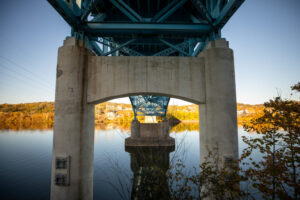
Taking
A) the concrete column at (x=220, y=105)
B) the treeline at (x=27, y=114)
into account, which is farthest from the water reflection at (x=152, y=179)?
the treeline at (x=27, y=114)

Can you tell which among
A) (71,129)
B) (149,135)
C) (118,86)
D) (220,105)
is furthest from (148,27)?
(149,135)

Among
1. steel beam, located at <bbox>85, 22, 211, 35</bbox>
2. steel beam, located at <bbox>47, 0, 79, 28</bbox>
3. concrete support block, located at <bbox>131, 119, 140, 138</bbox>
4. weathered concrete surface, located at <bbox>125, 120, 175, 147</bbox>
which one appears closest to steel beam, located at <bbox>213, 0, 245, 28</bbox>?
steel beam, located at <bbox>85, 22, 211, 35</bbox>

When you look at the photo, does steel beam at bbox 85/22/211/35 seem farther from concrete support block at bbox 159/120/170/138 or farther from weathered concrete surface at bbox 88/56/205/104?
concrete support block at bbox 159/120/170/138

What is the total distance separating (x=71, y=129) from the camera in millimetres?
4402

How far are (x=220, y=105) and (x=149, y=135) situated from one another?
26.0 meters

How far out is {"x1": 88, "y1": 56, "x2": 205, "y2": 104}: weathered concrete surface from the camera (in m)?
4.67

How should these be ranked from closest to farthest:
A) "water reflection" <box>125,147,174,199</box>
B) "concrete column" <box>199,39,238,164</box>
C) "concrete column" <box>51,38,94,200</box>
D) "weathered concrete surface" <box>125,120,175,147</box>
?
"water reflection" <box>125,147,174,199</box>, "concrete column" <box>51,38,94,200</box>, "concrete column" <box>199,39,238,164</box>, "weathered concrete surface" <box>125,120,175,147</box>

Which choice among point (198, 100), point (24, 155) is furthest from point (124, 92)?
point (24, 155)

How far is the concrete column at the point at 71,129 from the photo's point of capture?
430 cm

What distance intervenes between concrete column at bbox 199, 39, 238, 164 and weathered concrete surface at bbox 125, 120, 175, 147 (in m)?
23.5

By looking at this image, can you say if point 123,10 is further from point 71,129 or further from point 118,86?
point 71,129

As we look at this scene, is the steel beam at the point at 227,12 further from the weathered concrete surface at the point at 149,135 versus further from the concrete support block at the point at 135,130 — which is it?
the concrete support block at the point at 135,130

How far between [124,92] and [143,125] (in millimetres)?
26311

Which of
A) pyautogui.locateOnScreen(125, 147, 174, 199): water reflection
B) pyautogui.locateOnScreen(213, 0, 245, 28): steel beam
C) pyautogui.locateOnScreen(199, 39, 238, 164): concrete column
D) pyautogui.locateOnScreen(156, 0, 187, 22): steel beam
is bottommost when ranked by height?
pyautogui.locateOnScreen(125, 147, 174, 199): water reflection
